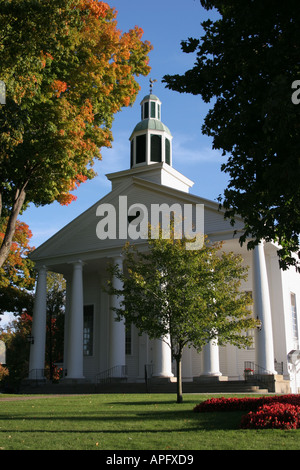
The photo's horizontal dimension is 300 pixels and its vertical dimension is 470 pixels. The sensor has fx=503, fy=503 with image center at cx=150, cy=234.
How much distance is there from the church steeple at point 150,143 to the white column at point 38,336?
11005mm

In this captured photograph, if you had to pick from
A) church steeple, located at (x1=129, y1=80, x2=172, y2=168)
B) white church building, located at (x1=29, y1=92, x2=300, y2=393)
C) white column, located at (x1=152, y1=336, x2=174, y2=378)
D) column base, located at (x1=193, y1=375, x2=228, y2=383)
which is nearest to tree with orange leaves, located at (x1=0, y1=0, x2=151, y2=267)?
white church building, located at (x1=29, y1=92, x2=300, y2=393)

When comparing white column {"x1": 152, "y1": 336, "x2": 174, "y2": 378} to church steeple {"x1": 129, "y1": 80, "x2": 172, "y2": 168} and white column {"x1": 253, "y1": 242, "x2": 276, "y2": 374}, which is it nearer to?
white column {"x1": 253, "y1": 242, "x2": 276, "y2": 374}

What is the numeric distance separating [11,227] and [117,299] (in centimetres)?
1372

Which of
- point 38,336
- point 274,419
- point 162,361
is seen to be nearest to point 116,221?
point 38,336

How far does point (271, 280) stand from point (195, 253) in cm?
1328

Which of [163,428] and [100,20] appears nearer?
[163,428]

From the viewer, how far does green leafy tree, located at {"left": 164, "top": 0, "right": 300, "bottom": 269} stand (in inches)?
301

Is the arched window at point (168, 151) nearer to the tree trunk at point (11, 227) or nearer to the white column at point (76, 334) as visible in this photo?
the white column at point (76, 334)

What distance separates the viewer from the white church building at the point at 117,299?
86.5 ft

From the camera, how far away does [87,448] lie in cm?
821

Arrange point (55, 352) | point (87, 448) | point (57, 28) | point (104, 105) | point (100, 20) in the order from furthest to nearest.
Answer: point (55, 352), point (104, 105), point (100, 20), point (57, 28), point (87, 448)

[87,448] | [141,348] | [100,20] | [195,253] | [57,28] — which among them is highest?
[100,20]

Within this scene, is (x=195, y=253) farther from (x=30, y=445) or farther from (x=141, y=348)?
(x=141, y=348)
